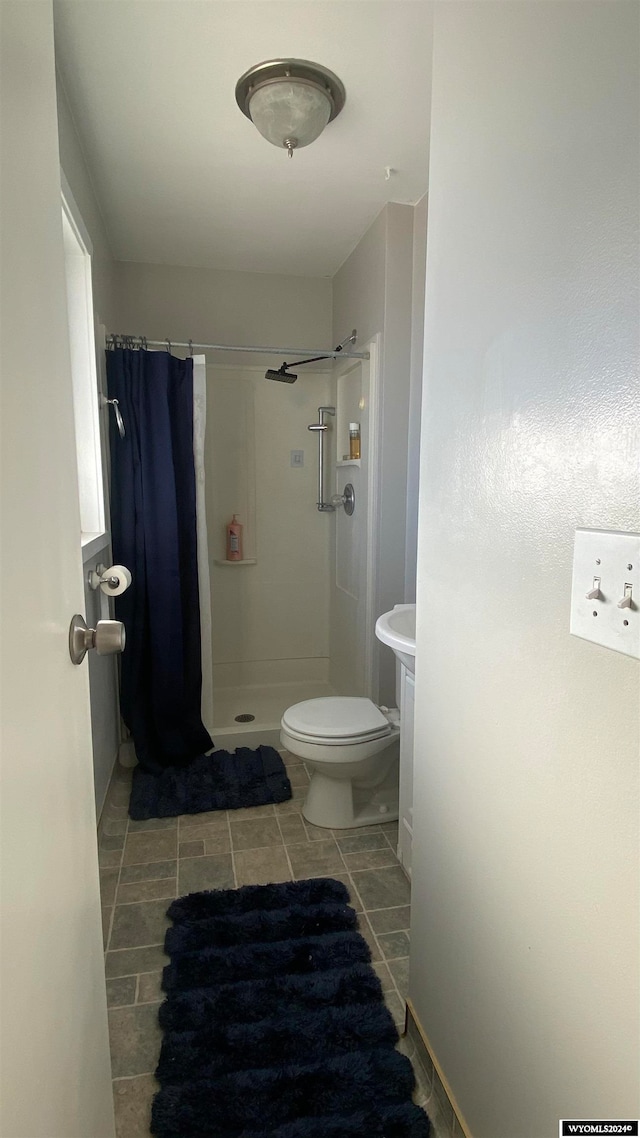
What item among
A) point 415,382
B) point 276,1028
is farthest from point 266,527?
point 276,1028

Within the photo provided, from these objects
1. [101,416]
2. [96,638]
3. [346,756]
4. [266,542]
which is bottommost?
[346,756]

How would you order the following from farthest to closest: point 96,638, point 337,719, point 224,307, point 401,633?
1. point 224,307
2. point 337,719
3. point 401,633
4. point 96,638

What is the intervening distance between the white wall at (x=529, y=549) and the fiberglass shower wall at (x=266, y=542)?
88.8 inches

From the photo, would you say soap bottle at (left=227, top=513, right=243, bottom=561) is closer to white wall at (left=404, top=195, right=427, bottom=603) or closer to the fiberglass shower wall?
the fiberglass shower wall

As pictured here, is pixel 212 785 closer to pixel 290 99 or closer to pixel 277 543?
pixel 277 543

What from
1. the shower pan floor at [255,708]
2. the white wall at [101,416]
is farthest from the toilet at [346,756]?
the white wall at [101,416]

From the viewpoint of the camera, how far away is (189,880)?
194 centimetres

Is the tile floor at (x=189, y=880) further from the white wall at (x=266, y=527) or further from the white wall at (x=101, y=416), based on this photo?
the white wall at (x=266, y=527)

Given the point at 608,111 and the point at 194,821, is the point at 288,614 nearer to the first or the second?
the point at 194,821

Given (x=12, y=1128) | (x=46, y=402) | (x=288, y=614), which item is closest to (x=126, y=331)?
(x=288, y=614)

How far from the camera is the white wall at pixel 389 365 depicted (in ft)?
8.08

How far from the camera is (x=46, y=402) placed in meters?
0.67

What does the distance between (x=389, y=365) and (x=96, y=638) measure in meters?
2.06

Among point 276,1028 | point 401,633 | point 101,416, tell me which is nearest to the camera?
point 276,1028
